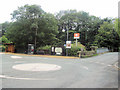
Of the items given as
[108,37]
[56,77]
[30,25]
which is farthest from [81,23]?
[56,77]

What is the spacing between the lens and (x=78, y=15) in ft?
169

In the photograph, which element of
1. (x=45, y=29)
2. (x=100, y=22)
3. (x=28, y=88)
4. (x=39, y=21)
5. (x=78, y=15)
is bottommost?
(x=28, y=88)

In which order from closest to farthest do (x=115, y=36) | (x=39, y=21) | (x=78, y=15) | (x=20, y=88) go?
1. (x=20, y=88)
2. (x=39, y=21)
3. (x=115, y=36)
4. (x=78, y=15)

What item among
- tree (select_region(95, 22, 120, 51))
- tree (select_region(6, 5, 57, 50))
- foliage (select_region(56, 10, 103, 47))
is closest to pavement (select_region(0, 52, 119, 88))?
tree (select_region(6, 5, 57, 50))

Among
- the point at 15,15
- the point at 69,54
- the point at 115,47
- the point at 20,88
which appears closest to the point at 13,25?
the point at 15,15

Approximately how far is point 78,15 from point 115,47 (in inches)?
777

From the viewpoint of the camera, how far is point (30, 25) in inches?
1134

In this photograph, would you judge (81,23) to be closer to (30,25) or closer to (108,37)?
(108,37)

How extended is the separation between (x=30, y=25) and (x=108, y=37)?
95.1 ft

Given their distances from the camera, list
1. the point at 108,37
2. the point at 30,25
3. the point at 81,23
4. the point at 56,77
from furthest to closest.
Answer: the point at 81,23
the point at 108,37
the point at 30,25
the point at 56,77

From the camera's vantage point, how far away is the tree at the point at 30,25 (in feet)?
94.5

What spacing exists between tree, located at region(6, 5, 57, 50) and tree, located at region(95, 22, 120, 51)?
22704 millimetres

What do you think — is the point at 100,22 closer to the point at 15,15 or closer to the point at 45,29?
the point at 45,29

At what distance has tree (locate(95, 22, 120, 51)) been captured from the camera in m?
44.2
